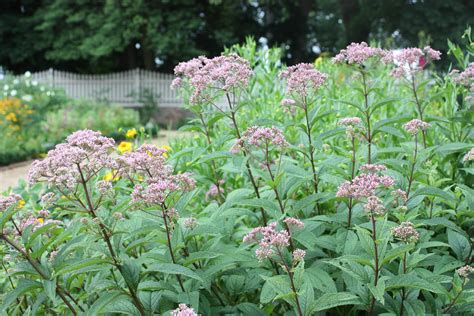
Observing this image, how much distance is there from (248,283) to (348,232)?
15.7 inches

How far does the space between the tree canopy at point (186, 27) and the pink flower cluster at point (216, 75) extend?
18.8 metres

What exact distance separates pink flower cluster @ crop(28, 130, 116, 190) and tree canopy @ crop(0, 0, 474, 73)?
19413 millimetres

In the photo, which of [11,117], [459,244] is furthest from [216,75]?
[11,117]

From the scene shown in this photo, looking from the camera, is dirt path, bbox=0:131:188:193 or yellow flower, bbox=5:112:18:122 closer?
dirt path, bbox=0:131:188:193

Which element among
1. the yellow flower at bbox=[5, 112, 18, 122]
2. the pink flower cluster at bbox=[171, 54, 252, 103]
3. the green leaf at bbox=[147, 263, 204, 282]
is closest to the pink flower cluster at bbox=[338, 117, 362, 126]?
the pink flower cluster at bbox=[171, 54, 252, 103]

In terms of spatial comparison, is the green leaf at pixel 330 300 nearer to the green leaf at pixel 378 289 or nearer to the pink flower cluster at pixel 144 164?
the green leaf at pixel 378 289

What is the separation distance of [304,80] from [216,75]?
34 centimetres

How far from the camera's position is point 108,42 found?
21438 millimetres

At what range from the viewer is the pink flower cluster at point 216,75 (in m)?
2.12

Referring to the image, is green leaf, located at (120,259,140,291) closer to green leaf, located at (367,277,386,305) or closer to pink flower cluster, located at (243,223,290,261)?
pink flower cluster, located at (243,223,290,261)

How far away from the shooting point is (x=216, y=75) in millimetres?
2115

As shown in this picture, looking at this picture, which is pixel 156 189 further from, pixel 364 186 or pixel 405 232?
pixel 405 232

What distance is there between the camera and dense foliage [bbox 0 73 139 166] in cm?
1152

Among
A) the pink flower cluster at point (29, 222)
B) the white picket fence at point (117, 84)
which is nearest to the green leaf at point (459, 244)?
the pink flower cluster at point (29, 222)
